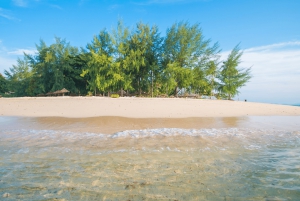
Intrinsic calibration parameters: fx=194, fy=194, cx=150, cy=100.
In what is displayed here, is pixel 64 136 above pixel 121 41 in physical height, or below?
below

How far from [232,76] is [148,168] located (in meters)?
21.5

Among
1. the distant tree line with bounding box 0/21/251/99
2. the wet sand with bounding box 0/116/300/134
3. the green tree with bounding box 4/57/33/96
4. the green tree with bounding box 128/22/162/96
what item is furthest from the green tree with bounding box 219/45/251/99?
the green tree with bounding box 4/57/33/96

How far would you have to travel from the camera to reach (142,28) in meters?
21.9

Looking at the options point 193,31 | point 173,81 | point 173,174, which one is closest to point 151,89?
point 173,81

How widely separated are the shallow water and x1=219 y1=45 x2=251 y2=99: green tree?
60.1 ft

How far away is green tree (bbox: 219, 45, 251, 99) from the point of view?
2139 cm

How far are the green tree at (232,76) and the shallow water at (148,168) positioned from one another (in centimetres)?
1831

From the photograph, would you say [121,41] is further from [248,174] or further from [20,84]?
[248,174]

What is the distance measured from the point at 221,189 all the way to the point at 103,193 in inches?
44.9

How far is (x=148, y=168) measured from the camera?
2.49m

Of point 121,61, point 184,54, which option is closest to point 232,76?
point 184,54

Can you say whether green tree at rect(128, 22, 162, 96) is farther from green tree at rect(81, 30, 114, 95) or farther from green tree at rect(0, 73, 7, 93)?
green tree at rect(0, 73, 7, 93)

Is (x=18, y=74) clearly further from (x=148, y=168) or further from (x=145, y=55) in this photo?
(x=148, y=168)

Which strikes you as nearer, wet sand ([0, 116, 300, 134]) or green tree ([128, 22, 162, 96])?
wet sand ([0, 116, 300, 134])
